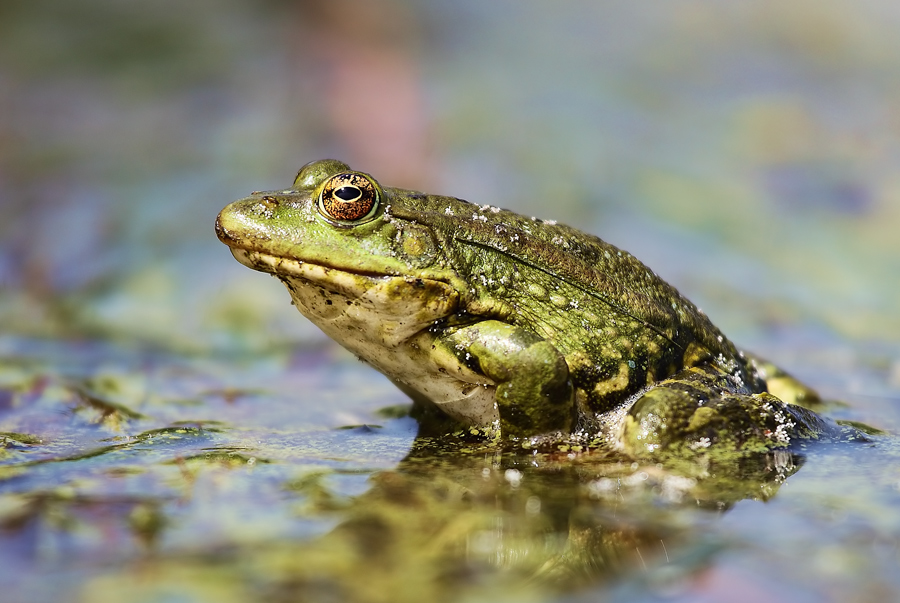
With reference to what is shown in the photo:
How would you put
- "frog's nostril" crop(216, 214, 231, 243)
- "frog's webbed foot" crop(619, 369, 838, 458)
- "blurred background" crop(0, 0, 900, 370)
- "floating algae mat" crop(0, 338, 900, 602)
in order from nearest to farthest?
"floating algae mat" crop(0, 338, 900, 602) < "frog's webbed foot" crop(619, 369, 838, 458) < "frog's nostril" crop(216, 214, 231, 243) < "blurred background" crop(0, 0, 900, 370)

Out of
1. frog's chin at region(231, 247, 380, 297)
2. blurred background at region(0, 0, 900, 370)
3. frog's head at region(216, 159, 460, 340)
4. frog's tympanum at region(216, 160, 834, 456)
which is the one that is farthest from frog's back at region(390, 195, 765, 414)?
blurred background at region(0, 0, 900, 370)

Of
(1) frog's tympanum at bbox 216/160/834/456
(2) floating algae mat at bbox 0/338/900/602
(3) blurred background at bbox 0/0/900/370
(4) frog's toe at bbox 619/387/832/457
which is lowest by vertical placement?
(2) floating algae mat at bbox 0/338/900/602

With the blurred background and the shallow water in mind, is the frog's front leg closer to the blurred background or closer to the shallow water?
the shallow water

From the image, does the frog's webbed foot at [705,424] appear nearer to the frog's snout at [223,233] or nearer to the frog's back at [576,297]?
the frog's back at [576,297]

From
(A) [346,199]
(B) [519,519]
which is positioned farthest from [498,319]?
(B) [519,519]

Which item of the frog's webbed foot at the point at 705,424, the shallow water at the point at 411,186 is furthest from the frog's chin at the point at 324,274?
the frog's webbed foot at the point at 705,424

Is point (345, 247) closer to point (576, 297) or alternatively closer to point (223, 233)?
point (223, 233)
